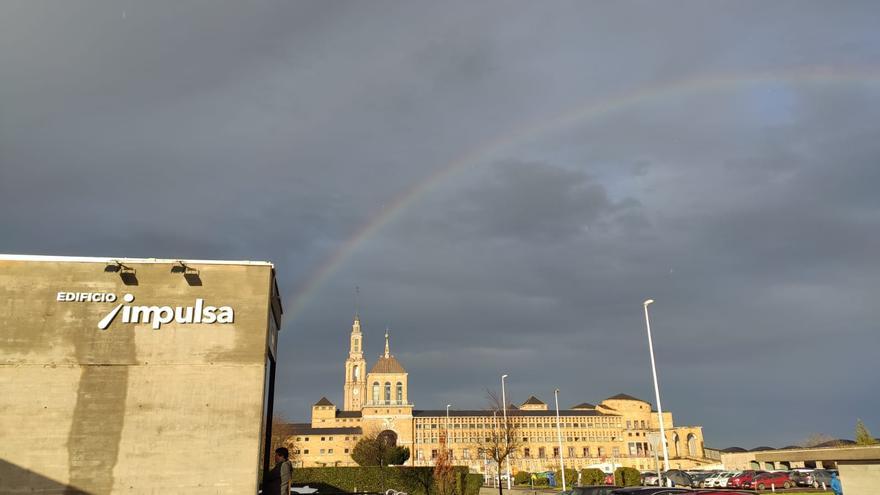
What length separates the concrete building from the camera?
22.3 m

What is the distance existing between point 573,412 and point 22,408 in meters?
155

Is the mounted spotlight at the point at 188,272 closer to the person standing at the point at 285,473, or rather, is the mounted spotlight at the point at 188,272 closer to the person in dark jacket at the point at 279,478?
the person in dark jacket at the point at 279,478

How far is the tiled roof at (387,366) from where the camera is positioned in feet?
538

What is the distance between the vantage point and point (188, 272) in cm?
2477

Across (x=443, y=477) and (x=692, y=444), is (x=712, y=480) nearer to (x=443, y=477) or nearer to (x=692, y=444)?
(x=443, y=477)

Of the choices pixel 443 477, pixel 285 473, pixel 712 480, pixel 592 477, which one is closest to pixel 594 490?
pixel 285 473

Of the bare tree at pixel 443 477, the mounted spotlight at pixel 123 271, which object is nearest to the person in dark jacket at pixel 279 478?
the mounted spotlight at pixel 123 271

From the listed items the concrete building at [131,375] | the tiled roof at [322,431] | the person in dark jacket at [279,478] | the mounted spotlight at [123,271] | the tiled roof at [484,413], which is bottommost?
the person in dark jacket at [279,478]

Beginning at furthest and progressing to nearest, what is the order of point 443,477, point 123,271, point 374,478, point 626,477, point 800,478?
point 626,477
point 374,478
point 800,478
point 443,477
point 123,271

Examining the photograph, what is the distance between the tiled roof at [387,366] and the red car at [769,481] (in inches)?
4724

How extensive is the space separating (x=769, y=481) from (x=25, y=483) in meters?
51.1

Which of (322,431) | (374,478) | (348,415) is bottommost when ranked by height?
(374,478)

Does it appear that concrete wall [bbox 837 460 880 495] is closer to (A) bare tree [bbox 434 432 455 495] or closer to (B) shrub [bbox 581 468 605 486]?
(A) bare tree [bbox 434 432 455 495]

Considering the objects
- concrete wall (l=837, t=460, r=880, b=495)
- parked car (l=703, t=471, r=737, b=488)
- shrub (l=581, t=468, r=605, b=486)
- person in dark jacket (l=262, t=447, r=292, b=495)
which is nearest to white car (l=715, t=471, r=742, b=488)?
parked car (l=703, t=471, r=737, b=488)
